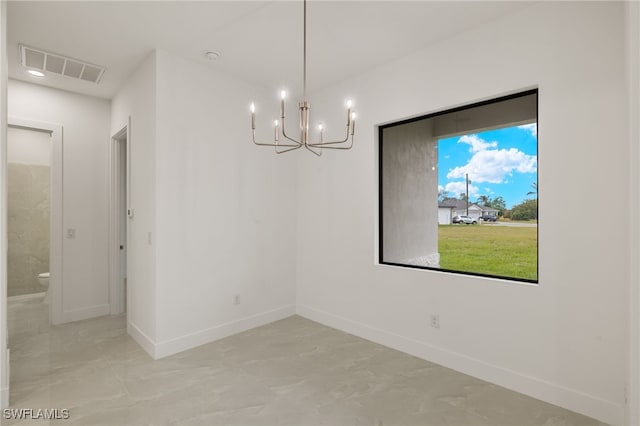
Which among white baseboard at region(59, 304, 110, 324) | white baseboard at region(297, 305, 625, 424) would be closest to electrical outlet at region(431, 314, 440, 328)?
white baseboard at region(297, 305, 625, 424)

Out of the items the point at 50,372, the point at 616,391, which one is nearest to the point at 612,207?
the point at 616,391

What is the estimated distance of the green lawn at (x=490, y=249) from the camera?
2.54 m

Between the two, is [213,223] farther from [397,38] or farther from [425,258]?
[397,38]

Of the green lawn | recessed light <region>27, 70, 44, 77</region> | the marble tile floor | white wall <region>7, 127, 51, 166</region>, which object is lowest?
the marble tile floor

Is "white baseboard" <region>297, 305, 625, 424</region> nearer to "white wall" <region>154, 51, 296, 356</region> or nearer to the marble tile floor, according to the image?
the marble tile floor

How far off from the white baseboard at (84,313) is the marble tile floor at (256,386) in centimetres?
44

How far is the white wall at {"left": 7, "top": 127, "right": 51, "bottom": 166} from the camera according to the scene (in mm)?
5117

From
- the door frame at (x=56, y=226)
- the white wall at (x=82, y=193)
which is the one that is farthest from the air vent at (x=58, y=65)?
the door frame at (x=56, y=226)

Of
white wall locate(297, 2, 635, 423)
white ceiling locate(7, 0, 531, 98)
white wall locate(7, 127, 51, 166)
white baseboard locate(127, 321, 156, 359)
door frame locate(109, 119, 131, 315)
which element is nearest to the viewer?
white wall locate(297, 2, 635, 423)

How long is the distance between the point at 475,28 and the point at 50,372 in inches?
171

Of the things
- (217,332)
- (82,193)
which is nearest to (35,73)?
(82,193)

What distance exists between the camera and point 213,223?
3.41m

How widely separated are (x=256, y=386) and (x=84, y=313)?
280 cm

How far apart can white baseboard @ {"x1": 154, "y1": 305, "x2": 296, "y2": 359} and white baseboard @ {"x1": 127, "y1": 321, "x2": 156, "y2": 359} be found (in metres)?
0.06
